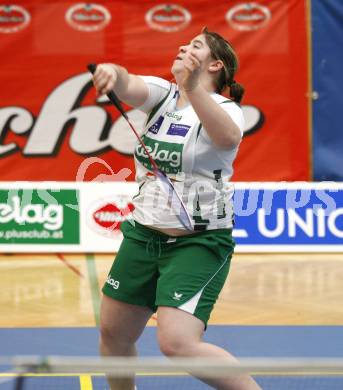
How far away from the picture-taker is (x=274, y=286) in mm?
7230

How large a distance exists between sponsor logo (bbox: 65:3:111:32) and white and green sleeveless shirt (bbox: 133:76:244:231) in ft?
18.1

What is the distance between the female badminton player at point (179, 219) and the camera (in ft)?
11.0

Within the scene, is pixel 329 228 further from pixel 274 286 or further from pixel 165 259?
pixel 165 259

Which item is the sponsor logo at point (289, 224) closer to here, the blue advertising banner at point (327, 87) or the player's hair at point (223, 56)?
the blue advertising banner at point (327, 87)

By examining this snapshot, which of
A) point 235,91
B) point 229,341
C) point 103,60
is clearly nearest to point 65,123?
point 103,60

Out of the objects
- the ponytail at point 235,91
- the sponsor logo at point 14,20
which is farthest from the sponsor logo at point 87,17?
the ponytail at point 235,91

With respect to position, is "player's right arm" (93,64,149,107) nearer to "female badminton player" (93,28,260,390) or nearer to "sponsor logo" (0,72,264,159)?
"female badminton player" (93,28,260,390)

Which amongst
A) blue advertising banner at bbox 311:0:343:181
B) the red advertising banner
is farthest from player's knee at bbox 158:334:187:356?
blue advertising banner at bbox 311:0:343:181

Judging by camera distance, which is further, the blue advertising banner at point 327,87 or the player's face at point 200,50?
the blue advertising banner at point 327,87

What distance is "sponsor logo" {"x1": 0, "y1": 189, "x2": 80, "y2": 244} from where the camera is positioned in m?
8.48

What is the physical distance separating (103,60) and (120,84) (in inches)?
221

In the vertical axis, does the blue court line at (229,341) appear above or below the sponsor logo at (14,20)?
below

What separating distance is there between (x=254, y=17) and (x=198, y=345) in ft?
20.0

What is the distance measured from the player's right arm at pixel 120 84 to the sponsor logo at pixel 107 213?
5.02 meters
